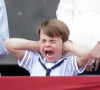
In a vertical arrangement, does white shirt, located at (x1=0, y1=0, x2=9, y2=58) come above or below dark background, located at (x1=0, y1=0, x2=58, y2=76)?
above

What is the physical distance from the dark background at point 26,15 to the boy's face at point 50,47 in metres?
1.24

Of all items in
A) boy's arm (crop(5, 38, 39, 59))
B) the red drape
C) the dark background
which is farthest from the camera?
the dark background

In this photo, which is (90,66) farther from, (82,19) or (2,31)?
(2,31)

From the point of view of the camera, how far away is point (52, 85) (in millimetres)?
2402

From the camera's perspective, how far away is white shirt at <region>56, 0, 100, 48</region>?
2.84m

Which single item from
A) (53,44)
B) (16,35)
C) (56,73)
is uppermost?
(53,44)

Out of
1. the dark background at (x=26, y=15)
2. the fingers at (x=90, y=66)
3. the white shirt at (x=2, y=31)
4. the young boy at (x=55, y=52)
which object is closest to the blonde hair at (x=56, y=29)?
the young boy at (x=55, y=52)

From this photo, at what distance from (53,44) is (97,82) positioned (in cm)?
42

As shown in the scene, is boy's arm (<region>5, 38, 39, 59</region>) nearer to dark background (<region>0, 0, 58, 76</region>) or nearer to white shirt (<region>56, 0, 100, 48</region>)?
white shirt (<region>56, 0, 100, 48</region>)

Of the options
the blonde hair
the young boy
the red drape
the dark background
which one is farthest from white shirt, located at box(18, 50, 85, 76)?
the dark background

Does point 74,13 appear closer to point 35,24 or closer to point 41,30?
point 41,30

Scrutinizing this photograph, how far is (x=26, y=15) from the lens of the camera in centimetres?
399

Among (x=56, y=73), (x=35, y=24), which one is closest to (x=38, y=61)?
(x=56, y=73)

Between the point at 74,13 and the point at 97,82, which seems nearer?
the point at 97,82
